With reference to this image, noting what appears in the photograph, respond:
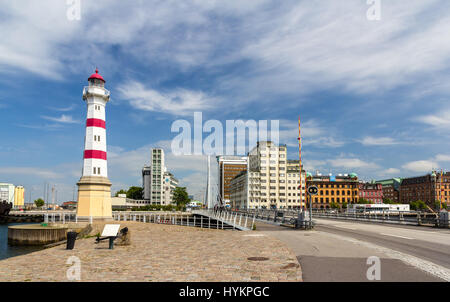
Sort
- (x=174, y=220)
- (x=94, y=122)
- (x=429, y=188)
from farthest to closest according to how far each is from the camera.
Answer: (x=429, y=188) < (x=174, y=220) < (x=94, y=122)

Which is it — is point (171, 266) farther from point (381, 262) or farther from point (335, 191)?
point (335, 191)

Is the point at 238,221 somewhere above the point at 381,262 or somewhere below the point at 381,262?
below

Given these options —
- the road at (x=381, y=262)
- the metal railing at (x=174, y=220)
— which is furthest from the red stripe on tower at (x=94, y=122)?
the road at (x=381, y=262)

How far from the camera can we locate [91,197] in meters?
48.8

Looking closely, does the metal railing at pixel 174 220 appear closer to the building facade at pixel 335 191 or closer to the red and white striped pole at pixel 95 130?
the red and white striped pole at pixel 95 130

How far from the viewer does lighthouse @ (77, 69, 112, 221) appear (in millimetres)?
48750

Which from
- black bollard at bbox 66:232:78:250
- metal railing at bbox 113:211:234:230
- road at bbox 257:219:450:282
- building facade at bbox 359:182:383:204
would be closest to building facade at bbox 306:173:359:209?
building facade at bbox 359:182:383:204

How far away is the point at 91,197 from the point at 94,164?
15.4 ft

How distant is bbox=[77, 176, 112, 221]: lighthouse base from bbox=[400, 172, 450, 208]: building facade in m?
159

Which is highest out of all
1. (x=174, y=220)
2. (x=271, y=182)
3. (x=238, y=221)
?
(x=271, y=182)

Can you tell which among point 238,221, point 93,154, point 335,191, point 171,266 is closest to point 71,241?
point 171,266
